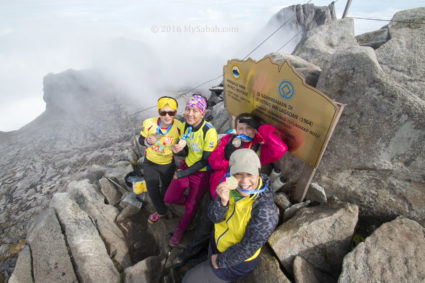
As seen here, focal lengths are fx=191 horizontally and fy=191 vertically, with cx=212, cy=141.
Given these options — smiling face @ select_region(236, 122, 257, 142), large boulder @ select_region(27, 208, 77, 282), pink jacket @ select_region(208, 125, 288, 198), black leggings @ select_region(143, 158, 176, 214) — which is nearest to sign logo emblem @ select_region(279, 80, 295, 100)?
pink jacket @ select_region(208, 125, 288, 198)

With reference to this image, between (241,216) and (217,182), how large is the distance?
1.13 m

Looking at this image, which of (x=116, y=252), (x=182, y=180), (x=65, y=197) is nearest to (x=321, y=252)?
(x=182, y=180)

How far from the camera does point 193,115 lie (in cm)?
378

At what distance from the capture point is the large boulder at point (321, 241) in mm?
3025

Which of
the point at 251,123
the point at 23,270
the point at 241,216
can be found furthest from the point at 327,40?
the point at 23,270

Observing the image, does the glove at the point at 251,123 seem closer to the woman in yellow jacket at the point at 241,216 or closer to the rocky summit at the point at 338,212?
the woman in yellow jacket at the point at 241,216

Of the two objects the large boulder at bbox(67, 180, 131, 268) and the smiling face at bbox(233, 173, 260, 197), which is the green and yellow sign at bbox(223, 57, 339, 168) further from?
the large boulder at bbox(67, 180, 131, 268)

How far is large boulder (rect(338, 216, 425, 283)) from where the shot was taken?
234cm

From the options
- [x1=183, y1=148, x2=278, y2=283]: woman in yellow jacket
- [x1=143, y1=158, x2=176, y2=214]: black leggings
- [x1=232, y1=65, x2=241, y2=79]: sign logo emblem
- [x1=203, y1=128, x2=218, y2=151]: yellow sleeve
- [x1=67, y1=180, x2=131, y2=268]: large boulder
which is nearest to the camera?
[x1=183, y1=148, x2=278, y2=283]: woman in yellow jacket

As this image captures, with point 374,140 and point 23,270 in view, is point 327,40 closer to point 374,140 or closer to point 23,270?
point 374,140

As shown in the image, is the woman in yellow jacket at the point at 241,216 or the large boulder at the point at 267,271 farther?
the large boulder at the point at 267,271

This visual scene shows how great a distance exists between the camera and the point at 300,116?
126 inches

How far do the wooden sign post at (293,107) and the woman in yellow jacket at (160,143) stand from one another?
1.75m

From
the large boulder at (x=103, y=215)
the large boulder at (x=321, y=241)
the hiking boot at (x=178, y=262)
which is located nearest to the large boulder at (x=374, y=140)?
the large boulder at (x=321, y=241)
